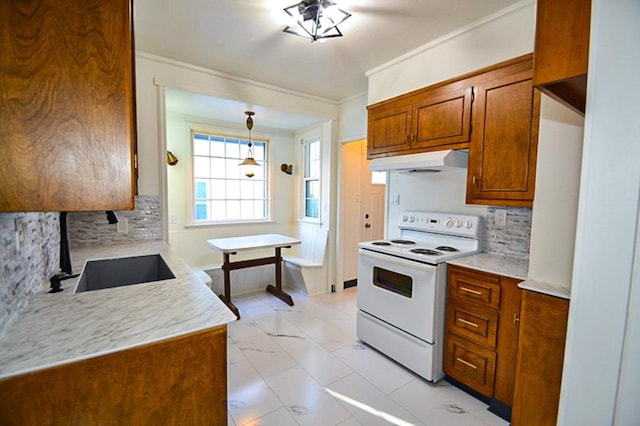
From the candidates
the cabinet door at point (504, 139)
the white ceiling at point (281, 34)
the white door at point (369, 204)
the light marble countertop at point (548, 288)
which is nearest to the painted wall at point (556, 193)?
the light marble countertop at point (548, 288)

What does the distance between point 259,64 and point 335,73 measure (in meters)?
0.76

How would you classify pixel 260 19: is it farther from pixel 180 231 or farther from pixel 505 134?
pixel 180 231

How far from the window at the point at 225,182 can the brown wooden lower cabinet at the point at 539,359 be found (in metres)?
3.79

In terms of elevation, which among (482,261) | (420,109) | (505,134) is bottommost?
(482,261)

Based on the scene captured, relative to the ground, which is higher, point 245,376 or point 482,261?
point 482,261

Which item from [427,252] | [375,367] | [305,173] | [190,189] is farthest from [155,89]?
[375,367]

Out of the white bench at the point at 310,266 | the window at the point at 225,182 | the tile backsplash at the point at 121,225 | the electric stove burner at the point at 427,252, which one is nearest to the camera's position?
the electric stove burner at the point at 427,252

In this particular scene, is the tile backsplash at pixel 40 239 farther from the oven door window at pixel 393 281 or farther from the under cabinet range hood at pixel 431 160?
the under cabinet range hood at pixel 431 160

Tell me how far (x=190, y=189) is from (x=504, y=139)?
368 cm

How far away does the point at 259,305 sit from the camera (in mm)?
3566

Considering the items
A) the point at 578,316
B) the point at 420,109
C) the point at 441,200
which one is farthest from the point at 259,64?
the point at 578,316

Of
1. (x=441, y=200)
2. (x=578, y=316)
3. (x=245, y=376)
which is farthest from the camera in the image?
(x=441, y=200)

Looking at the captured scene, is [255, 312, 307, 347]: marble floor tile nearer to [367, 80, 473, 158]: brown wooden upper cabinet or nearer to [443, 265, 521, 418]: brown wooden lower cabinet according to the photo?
[443, 265, 521, 418]: brown wooden lower cabinet

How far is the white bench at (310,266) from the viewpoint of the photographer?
3883mm
